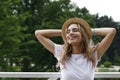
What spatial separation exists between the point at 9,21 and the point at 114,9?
1517cm

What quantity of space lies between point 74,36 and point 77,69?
0.72 feet

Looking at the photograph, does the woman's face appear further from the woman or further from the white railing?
the white railing

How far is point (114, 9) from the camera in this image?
97.7 feet

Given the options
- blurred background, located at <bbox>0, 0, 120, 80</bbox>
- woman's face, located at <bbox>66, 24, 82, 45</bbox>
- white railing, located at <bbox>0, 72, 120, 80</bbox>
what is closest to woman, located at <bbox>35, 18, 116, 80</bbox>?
woman's face, located at <bbox>66, 24, 82, 45</bbox>

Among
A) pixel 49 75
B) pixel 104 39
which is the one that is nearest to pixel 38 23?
pixel 49 75

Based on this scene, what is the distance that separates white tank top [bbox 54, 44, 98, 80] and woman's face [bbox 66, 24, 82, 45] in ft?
0.31

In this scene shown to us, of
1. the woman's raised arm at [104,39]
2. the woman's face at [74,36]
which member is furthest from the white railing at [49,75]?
the woman's face at [74,36]

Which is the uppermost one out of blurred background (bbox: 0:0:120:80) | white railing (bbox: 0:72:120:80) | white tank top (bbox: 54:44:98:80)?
white tank top (bbox: 54:44:98:80)

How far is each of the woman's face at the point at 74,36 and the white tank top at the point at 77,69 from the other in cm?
9

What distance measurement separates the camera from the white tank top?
217cm

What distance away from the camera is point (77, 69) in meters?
2.20

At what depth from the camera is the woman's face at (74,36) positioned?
2.24 meters

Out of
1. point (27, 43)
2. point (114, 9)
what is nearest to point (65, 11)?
point (27, 43)

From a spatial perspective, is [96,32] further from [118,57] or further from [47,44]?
[118,57]
